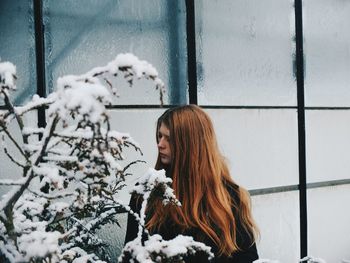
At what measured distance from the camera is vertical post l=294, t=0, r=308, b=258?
413 centimetres

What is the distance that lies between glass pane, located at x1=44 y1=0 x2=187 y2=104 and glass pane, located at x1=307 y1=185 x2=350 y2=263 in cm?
168

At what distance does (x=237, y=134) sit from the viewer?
12.3 feet

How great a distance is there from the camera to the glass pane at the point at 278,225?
3883mm

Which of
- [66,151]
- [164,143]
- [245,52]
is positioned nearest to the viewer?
[66,151]

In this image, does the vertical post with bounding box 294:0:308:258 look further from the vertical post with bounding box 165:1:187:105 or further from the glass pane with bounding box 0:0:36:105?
the glass pane with bounding box 0:0:36:105

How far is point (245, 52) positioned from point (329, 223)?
5.73ft

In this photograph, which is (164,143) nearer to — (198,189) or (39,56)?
(198,189)

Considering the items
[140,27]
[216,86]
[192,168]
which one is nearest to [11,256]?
[192,168]

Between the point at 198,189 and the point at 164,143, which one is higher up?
the point at 164,143

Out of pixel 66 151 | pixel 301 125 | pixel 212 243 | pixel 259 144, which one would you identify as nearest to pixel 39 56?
pixel 212 243

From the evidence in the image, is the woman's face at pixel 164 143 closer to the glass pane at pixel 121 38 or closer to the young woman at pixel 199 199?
the young woman at pixel 199 199

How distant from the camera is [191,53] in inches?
137

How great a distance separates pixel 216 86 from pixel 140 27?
74 cm

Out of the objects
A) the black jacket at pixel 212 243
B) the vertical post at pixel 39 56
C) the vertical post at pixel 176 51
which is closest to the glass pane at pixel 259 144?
the vertical post at pixel 176 51
